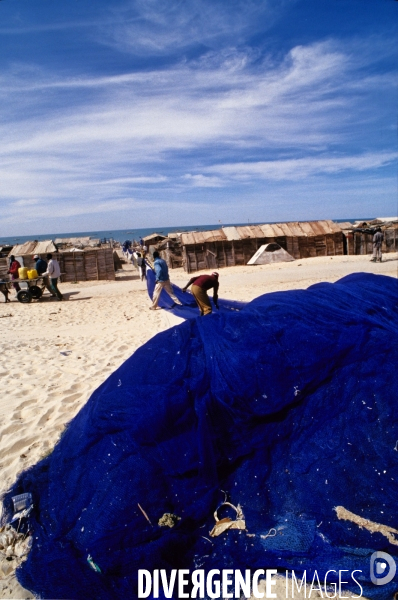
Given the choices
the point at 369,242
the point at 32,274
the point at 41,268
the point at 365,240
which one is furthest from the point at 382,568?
the point at 369,242

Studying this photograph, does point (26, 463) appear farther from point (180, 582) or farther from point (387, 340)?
point (387, 340)

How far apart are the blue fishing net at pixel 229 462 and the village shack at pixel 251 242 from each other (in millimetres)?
17659

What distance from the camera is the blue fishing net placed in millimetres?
2424

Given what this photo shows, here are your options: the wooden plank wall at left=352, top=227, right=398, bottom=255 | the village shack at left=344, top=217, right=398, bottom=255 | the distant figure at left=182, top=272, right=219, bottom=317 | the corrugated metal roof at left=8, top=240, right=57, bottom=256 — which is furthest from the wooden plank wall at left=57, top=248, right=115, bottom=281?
the wooden plank wall at left=352, top=227, right=398, bottom=255

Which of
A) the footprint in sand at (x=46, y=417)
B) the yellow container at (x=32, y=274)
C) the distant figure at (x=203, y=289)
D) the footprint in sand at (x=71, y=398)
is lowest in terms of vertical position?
the footprint in sand at (x=46, y=417)

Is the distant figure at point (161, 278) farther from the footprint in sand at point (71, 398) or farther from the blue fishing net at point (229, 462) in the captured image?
the blue fishing net at point (229, 462)

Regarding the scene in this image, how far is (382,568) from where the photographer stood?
234 centimetres

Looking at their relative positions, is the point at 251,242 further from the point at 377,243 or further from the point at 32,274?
the point at 32,274

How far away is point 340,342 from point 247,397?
891 mm

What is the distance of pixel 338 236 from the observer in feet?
76.1

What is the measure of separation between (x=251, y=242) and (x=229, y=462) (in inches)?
774

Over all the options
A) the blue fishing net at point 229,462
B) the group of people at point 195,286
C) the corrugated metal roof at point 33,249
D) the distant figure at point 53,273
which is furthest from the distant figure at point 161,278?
the corrugated metal roof at point 33,249

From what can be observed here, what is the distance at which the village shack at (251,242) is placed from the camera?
20.9 metres

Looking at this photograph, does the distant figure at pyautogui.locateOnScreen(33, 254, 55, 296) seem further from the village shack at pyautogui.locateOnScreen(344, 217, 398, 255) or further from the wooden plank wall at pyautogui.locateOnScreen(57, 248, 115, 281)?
the village shack at pyautogui.locateOnScreen(344, 217, 398, 255)
